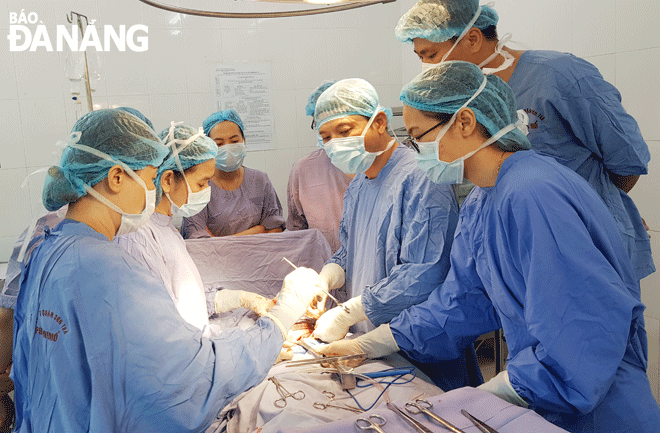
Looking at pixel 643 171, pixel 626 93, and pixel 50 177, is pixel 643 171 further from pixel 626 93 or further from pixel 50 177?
pixel 50 177

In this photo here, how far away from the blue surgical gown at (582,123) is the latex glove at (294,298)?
3.34ft

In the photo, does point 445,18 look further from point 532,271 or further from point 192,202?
point 192,202

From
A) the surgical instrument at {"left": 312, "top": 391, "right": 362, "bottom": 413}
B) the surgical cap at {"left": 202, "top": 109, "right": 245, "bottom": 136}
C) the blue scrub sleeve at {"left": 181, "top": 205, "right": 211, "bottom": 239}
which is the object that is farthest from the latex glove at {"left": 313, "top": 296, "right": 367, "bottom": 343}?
the surgical cap at {"left": 202, "top": 109, "right": 245, "bottom": 136}

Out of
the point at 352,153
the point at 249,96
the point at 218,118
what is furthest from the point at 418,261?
the point at 249,96

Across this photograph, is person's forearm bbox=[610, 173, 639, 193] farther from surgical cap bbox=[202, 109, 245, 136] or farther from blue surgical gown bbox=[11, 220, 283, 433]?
surgical cap bbox=[202, 109, 245, 136]

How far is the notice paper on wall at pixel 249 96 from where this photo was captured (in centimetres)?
420

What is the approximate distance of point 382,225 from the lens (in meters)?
→ 1.98

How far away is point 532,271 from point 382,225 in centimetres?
82

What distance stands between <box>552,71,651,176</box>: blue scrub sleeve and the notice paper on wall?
9.29ft

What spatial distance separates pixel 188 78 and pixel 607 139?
10.5 ft

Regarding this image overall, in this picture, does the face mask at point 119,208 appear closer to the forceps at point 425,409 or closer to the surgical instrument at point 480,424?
the forceps at point 425,409

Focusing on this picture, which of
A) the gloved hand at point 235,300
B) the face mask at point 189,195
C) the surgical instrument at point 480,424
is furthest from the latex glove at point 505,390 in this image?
the face mask at point 189,195

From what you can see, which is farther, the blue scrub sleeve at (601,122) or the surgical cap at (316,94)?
the surgical cap at (316,94)

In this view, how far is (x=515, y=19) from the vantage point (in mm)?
3270
